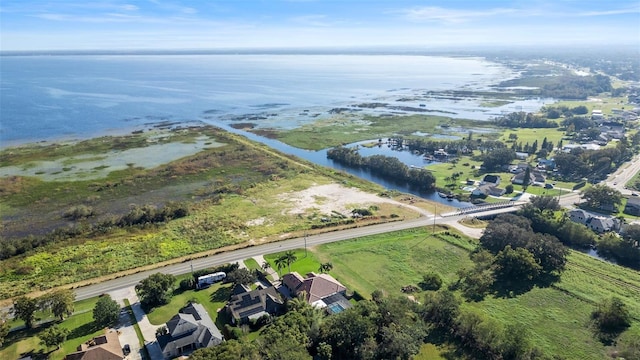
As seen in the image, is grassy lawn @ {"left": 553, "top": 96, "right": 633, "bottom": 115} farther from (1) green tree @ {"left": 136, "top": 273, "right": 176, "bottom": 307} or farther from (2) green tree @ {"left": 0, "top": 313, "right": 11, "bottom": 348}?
(2) green tree @ {"left": 0, "top": 313, "right": 11, "bottom": 348}

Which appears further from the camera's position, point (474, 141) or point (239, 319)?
point (474, 141)

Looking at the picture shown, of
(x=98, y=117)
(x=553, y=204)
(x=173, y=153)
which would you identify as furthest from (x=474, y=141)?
(x=98, y=117)

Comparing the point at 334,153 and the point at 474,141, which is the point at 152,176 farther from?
the point at 474,141

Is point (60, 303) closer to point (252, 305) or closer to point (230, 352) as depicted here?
point (252, 305)

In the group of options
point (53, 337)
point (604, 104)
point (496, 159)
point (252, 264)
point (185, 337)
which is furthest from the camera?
point (604, 104)

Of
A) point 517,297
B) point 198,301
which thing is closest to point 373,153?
point 517,297

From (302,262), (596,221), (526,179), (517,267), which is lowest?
(302,262)

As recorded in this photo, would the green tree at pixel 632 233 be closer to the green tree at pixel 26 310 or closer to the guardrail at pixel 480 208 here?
the guardrail at pixel 480 208
